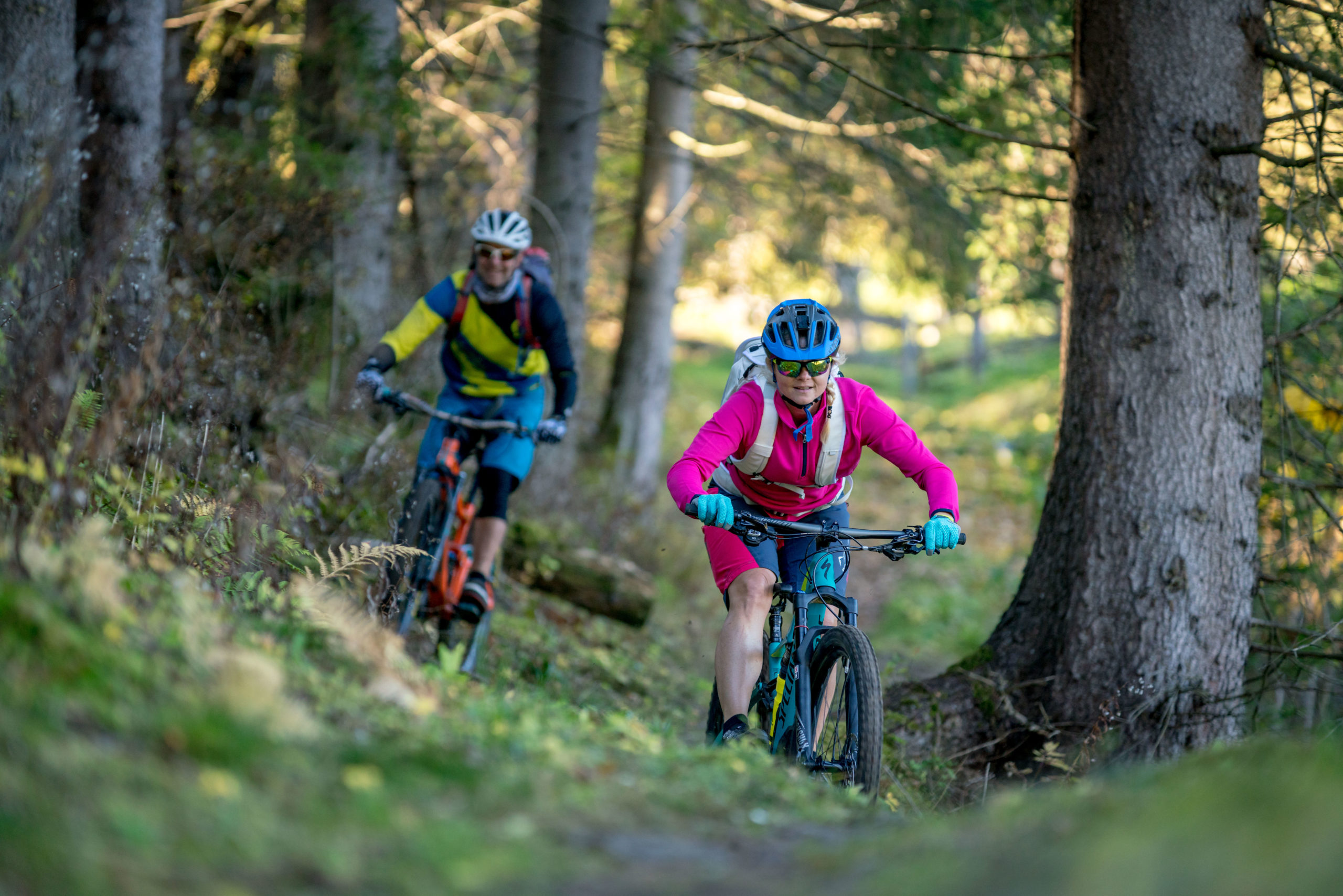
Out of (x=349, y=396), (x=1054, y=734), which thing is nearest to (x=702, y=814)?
(x=1054, y=734)

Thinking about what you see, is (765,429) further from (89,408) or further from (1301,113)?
(1301,113)

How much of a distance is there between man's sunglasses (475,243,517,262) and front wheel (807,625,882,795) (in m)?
3.16

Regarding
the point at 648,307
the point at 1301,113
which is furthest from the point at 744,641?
the point at 648,307

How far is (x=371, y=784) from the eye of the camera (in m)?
2.40

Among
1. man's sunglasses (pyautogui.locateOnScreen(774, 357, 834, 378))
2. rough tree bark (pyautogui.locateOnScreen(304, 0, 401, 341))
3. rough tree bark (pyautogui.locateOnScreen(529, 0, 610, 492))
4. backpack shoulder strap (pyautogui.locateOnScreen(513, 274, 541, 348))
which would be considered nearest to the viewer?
man's sunglasses (pyautogui.locateOnScreen(774, 357, 834, 378))

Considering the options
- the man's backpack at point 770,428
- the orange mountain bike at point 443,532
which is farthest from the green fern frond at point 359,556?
the man's backpack at point 770,428

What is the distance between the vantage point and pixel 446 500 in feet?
19.8

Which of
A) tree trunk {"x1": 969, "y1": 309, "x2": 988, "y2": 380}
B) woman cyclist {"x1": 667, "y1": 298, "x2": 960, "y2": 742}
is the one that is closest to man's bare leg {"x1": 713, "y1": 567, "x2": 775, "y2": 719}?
woman cyclist {"x1": 667, "y1": 298, "x2": 960, "y2": 742}

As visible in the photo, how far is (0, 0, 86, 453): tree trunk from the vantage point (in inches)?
131

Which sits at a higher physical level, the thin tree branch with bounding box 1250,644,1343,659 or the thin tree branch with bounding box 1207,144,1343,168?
the thin tree branch with bounding box 1207,144,1343,168

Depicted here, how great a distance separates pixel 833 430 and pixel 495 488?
2454 millimetres

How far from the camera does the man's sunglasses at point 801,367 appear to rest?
4.46 meters

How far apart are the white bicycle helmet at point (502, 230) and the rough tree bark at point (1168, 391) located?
320 centimetres

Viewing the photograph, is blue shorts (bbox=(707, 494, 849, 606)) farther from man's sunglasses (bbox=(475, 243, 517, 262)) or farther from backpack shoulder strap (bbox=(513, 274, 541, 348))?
man's sunglasses (bbox=(475, 243, 517, 262))
